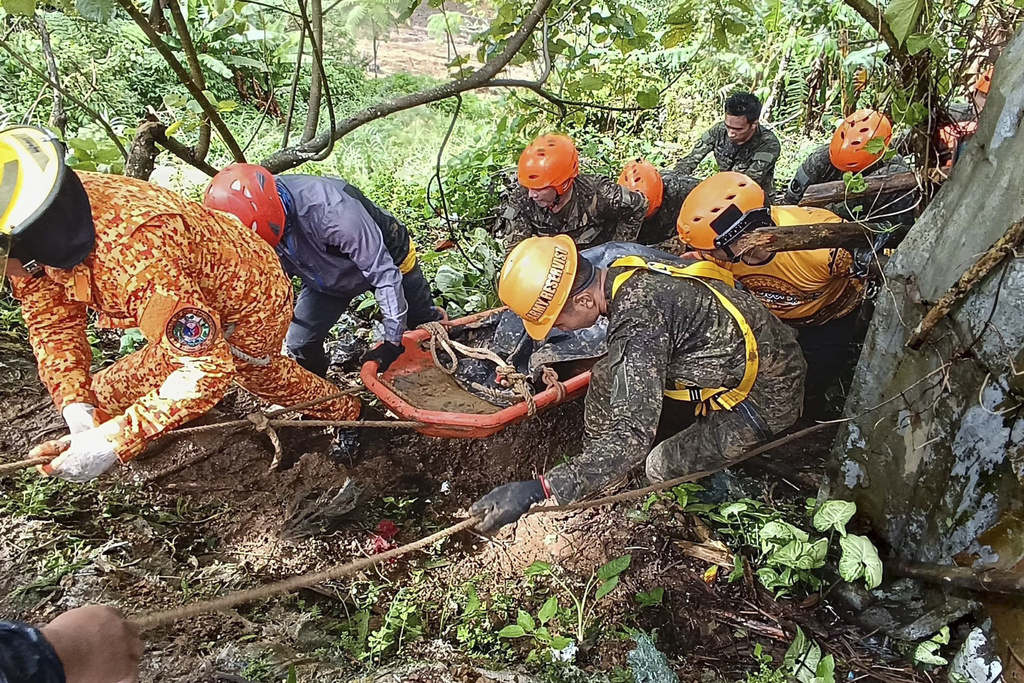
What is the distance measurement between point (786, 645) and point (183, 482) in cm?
300

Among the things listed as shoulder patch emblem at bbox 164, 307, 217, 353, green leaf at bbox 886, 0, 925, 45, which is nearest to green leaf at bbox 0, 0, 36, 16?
shoulder patch emblem at bbox 164, 307, 217, 353

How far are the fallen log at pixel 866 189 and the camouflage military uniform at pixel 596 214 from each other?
154cm

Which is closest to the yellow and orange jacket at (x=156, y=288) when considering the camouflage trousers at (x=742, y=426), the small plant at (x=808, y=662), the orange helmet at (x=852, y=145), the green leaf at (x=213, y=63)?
the camouflage trousers at (x=742, y=426)

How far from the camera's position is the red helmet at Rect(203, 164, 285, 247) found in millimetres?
3119

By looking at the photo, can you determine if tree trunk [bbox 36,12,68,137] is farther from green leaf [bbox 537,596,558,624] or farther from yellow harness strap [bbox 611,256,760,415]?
green leaf [bbox 537,596,558,624]

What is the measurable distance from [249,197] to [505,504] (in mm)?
1907

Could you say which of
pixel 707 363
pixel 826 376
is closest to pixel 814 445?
pixel 826 376

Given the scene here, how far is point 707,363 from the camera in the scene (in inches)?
117

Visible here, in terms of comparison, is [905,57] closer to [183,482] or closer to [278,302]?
[278,302]

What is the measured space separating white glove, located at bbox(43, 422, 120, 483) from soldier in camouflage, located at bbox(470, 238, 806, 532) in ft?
4.44

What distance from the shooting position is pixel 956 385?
8.18 feet

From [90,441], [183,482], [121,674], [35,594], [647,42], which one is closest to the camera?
[121,674]

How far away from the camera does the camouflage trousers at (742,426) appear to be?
10.2 ft

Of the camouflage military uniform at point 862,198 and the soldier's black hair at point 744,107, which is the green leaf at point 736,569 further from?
the soldier's black hair at point 744,107
